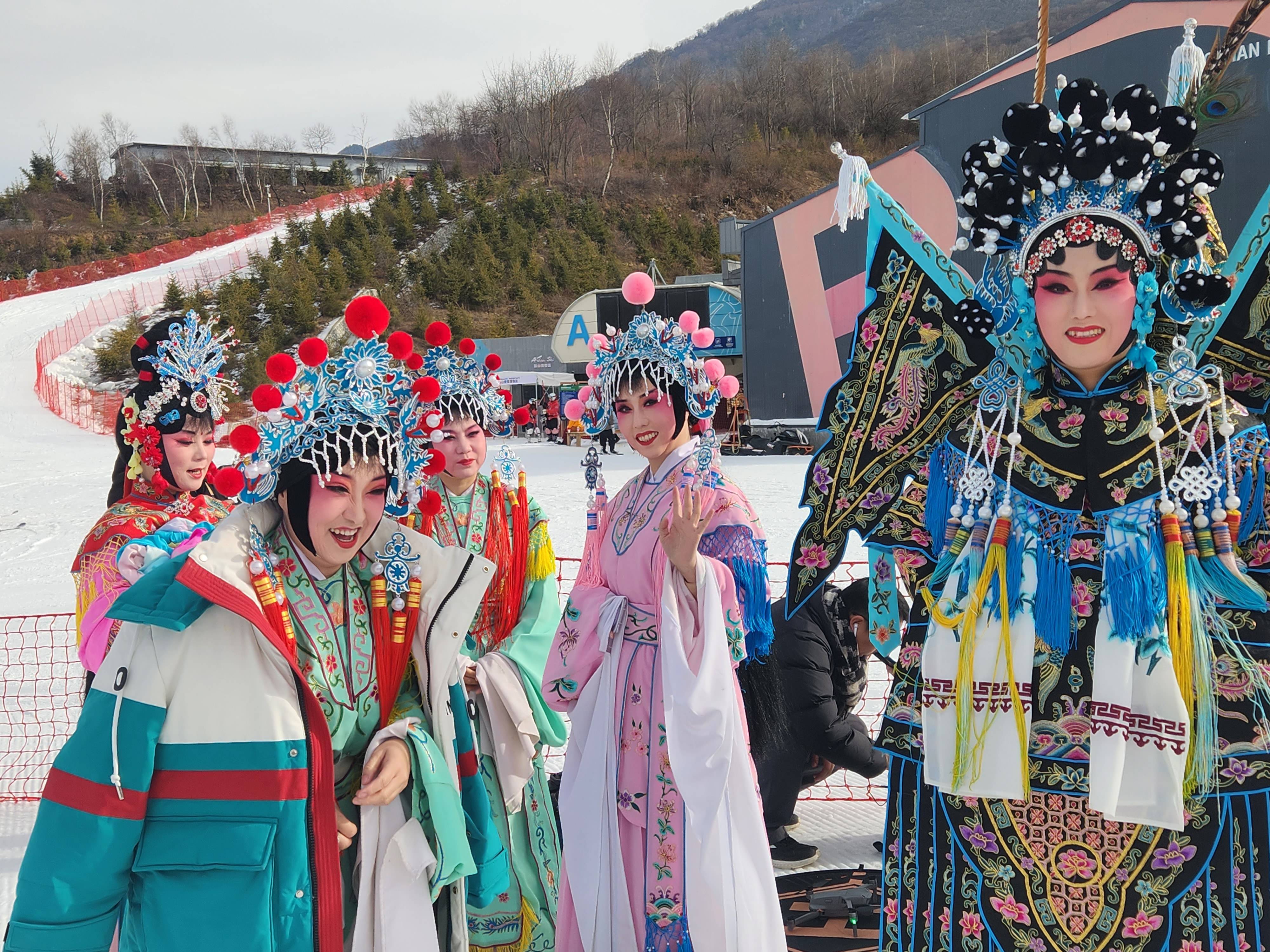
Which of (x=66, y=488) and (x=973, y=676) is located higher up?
(x=973, y=676)

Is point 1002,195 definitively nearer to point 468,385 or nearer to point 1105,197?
point 1105,197

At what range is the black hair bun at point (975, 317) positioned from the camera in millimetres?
2088

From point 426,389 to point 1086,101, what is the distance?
148 centimetres

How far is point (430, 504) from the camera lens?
2.11 metres

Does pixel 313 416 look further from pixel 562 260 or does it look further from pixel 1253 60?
pixel 562 260

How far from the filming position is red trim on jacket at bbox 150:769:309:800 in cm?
165

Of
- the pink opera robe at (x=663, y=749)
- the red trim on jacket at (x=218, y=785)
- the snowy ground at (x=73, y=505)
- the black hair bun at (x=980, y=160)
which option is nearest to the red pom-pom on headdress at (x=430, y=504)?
the red trim on jacket at (x=218, y=785)

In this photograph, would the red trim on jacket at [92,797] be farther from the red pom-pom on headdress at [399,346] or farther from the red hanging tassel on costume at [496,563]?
the red hanging tassel on costume at [496,563]

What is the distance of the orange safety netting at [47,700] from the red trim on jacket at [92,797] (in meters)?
2.20

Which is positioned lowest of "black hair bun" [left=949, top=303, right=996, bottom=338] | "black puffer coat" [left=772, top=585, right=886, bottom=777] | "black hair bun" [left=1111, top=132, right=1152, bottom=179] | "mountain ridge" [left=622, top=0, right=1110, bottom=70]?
"black puffer coat" [left=772, top=585, right=886, bottom=777]

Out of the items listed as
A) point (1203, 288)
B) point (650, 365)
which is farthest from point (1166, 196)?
point (650, 365)

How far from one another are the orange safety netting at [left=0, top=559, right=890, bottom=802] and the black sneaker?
0.59 m

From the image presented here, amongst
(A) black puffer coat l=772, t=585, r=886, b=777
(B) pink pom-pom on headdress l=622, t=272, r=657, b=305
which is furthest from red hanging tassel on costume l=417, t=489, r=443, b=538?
(A) black puffer coat l=772, t=585, r=886, b=777

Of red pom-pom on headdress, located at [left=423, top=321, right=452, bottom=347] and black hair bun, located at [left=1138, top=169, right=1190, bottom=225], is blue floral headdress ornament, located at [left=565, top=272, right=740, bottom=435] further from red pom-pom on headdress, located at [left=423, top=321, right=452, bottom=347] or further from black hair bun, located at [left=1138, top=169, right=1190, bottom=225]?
black hair bun, located at [left=1138, top=169, right=1190, bottom=225]
